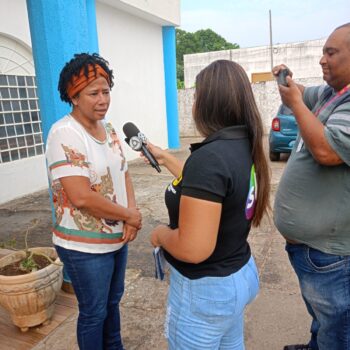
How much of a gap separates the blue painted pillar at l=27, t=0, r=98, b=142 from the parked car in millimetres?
5846

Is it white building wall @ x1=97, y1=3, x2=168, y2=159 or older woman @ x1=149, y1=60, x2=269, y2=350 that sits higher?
white building wall @ x1=97, y1=3, x2=168, y2=159

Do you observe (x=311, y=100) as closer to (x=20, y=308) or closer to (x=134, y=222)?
(x=134, y=222)

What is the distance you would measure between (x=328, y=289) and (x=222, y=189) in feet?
2.78

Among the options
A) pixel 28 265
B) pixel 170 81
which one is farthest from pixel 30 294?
pixel 170 81

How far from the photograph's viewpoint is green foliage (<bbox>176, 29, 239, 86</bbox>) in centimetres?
5146

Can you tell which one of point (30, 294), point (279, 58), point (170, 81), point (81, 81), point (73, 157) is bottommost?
point (30, 294)

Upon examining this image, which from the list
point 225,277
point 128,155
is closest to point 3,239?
point 225,277

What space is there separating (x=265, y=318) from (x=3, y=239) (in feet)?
11.2

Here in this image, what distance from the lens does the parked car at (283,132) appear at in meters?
7.60

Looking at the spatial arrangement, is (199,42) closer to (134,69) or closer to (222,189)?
(134,69)

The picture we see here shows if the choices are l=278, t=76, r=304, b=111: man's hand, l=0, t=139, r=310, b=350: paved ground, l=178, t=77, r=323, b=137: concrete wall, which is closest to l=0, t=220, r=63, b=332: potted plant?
l=0, t=139, r=310, b=350: paved ground

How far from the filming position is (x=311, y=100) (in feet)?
6.79

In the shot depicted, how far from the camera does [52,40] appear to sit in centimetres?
251

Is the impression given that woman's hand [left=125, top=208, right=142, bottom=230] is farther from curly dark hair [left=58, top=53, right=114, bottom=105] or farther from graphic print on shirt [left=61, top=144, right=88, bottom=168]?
curly dark hair [left=58, top=53, right=114, bottom=105]
